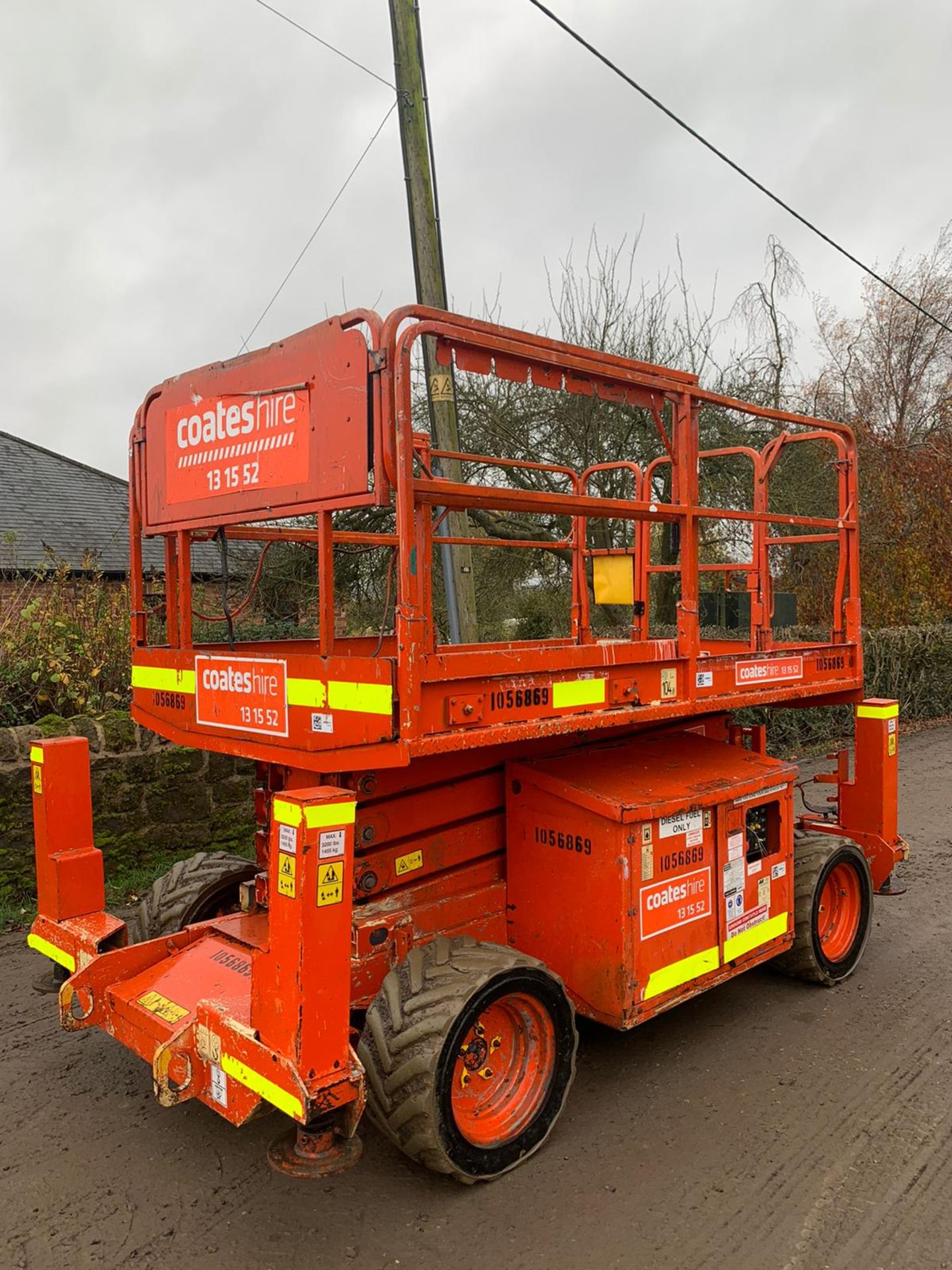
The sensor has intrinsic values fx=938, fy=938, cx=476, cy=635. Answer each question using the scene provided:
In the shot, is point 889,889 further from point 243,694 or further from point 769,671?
point 243,694

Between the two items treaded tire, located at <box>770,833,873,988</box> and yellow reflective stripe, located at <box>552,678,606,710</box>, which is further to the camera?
treaded tire, located at <box>770,833,873,988</box>

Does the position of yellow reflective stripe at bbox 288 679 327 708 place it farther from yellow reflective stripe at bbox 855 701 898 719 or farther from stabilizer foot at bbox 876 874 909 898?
stabilizer foot at bbox 876 874 909 898

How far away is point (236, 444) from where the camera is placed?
3.21 m

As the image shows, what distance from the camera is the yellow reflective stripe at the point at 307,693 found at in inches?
113

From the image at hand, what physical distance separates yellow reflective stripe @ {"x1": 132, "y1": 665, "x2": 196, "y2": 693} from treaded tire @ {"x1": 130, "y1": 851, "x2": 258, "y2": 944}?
883 millimetres

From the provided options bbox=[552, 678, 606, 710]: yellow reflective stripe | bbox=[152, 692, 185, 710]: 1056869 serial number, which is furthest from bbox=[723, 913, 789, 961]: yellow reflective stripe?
bbox=[152, 692, 185, 710]: 1056869 serial number

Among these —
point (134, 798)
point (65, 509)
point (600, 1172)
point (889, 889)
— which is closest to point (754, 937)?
point (600, 1172)

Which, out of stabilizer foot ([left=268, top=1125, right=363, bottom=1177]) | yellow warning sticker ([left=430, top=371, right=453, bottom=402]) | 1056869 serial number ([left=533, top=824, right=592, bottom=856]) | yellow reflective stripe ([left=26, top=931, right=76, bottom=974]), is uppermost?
yellow warning sticker ([left=430, top=371, right=453, bottom=402])

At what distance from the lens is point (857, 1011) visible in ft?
13.9

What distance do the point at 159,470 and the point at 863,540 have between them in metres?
14.3

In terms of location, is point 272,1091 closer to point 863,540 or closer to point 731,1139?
point 731,1139

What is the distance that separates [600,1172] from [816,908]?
1.85 metres

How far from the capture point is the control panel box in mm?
3391

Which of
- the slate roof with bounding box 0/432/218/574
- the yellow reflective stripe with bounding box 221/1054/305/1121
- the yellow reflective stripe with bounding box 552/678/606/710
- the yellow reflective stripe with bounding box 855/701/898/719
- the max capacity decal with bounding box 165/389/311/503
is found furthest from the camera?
the slate roof with bounding box 0/432/218/574
